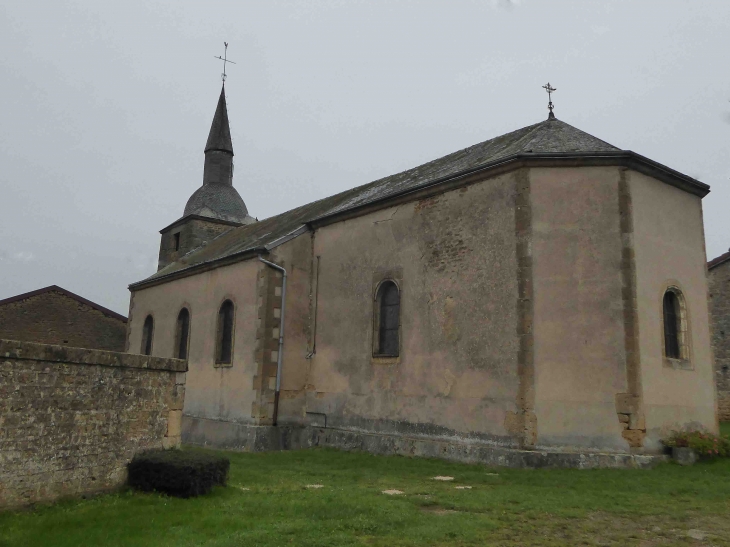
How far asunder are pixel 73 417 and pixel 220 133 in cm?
2353

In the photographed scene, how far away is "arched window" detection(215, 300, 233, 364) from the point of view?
58.4 feet

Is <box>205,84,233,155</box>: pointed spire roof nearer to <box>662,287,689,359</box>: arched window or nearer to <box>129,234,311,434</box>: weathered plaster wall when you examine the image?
<box>129,234,311,434</box>: weathered plaster wall

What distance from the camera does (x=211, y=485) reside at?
8156 mm

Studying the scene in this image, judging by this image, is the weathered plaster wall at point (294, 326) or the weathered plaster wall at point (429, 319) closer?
the weathered plaster wall at point (429, 319)

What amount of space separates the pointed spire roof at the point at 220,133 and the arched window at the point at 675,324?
72.5ft

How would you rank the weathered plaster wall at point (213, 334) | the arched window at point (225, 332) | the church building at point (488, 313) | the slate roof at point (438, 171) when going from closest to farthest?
the church building at point (488, 313) → the slate roof at point (438, 171) → the weathered plaster wall at point (213, 334) → the arched window at point (225, 332)

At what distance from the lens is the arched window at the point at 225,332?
17.8 meters

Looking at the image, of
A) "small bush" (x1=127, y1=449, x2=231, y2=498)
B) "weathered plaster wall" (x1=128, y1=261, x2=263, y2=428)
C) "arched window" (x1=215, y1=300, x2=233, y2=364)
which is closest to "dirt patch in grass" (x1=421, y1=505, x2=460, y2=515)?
"small bush" (x1=127, y1=449, x2=231, y2=498)

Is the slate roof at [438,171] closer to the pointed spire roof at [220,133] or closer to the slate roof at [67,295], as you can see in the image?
the slate roof at [67,295]

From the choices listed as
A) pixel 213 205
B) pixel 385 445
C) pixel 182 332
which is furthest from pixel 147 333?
pixel 385 445

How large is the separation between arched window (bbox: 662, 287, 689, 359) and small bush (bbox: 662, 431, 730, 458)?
156cm

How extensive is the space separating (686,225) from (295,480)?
937 centimetres

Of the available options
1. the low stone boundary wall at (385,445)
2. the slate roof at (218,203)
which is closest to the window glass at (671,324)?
the low stone boundary wall at (385,445)

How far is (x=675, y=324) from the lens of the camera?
1222cm
